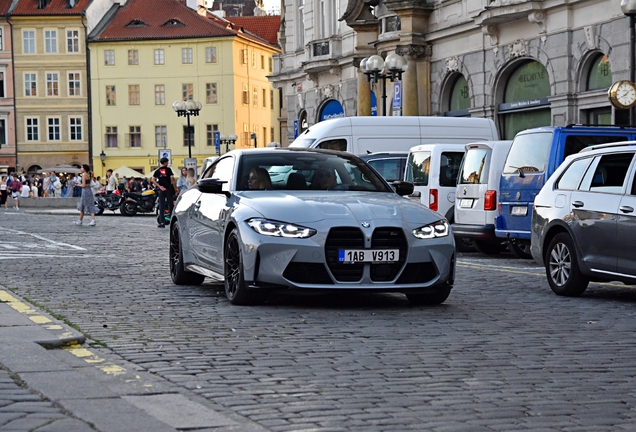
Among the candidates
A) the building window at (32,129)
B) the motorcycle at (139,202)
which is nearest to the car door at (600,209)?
the motorcycle at (139,202)

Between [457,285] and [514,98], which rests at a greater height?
[514,98]

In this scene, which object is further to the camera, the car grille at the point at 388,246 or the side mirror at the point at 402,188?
the side mirror at the point at 402,188

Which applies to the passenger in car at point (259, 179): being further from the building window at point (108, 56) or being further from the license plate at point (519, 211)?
the building window at point (108, 56)

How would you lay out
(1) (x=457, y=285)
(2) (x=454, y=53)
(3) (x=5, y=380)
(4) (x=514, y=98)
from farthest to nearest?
(2) (x=454, y=53), (4) (x=514, y=98), (1) (x=457, y=285), (3) (x=5, y=380)

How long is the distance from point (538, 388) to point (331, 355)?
1673mm

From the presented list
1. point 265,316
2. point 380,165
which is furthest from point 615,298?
point 380,165

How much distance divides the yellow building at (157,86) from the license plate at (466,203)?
75442mm

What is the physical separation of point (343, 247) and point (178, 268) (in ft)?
11.3

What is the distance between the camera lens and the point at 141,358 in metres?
8.02

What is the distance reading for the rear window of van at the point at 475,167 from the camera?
771 inches

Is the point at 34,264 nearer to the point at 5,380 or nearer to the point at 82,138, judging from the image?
the point at 5,380

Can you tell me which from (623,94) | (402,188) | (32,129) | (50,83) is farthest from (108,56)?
(402,188)

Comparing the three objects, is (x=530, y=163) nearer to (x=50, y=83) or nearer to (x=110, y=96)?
(x=110, y=96)

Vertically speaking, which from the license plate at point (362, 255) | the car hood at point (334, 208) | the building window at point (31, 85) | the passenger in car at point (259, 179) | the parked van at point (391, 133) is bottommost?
the license plate at point (362, 255)
